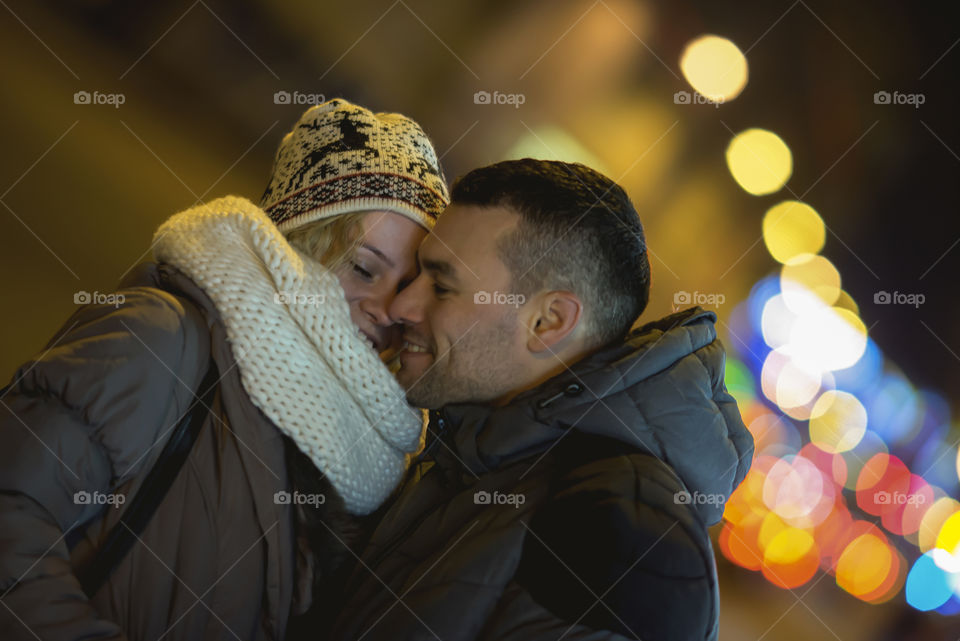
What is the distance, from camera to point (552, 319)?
48.9 inches

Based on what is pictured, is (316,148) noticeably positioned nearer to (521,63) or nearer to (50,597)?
(50,597)

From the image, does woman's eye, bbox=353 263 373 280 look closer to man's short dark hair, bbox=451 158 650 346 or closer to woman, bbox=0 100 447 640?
woman, bbox=0 100 447 640

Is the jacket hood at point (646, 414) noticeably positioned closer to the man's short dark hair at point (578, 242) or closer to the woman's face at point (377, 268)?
the man's short dark hair at point (578, 242)

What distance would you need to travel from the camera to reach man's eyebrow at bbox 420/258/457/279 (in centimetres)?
128

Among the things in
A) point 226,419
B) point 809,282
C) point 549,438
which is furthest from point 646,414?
point 809,282

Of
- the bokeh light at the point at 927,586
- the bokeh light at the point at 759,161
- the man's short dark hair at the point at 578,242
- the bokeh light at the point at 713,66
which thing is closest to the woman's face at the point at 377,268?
the man's short dark hair at the point at 578,242

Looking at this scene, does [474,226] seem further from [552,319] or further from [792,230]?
[792,230]

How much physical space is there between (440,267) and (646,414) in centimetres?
50

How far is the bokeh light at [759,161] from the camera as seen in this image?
2969mm

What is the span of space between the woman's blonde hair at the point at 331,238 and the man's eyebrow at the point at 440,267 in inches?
5.6

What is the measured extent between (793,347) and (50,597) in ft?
12.3


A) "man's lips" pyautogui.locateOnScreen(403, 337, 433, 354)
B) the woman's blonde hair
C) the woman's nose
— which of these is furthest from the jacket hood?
the woman's blonde hair

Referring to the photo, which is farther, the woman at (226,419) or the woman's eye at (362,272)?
the woman's eye at (362,272)

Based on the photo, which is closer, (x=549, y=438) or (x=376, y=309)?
(x=549, y=438)
